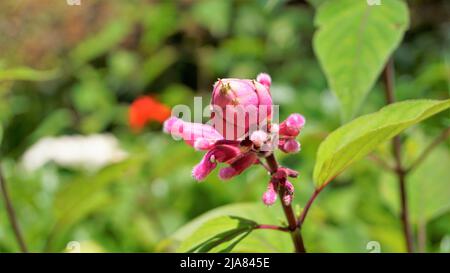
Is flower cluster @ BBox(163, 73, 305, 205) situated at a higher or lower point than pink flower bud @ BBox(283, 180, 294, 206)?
higher

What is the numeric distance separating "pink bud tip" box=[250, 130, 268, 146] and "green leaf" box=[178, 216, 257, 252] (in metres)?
0.10

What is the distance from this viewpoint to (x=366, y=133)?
53 centimetres

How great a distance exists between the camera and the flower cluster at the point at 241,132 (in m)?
0.50

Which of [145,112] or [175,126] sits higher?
[145,112]

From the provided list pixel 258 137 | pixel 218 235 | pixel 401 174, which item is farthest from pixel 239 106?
pixel 401 174

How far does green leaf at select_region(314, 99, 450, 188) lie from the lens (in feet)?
1.76

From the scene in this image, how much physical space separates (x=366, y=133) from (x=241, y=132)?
9 centimetres

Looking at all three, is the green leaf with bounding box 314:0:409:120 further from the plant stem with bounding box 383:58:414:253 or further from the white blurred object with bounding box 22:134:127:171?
the white blurred object with bounding box 22:134:127:171

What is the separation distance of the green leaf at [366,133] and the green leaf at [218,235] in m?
0.08

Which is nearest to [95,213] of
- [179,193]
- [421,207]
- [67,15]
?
[179,193]

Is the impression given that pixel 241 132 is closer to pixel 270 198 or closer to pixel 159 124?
pixel 270 198

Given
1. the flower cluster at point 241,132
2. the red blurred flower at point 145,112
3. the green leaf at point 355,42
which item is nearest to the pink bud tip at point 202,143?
the flower cluster at point 241,132

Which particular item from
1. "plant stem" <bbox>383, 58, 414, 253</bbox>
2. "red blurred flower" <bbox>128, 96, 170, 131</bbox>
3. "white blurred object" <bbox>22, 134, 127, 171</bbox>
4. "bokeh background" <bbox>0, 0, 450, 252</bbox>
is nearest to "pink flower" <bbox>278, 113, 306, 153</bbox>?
"bokeh background" <bbox>0, 0, 450, 252</bbox>

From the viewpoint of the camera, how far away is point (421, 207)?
3.34ft
